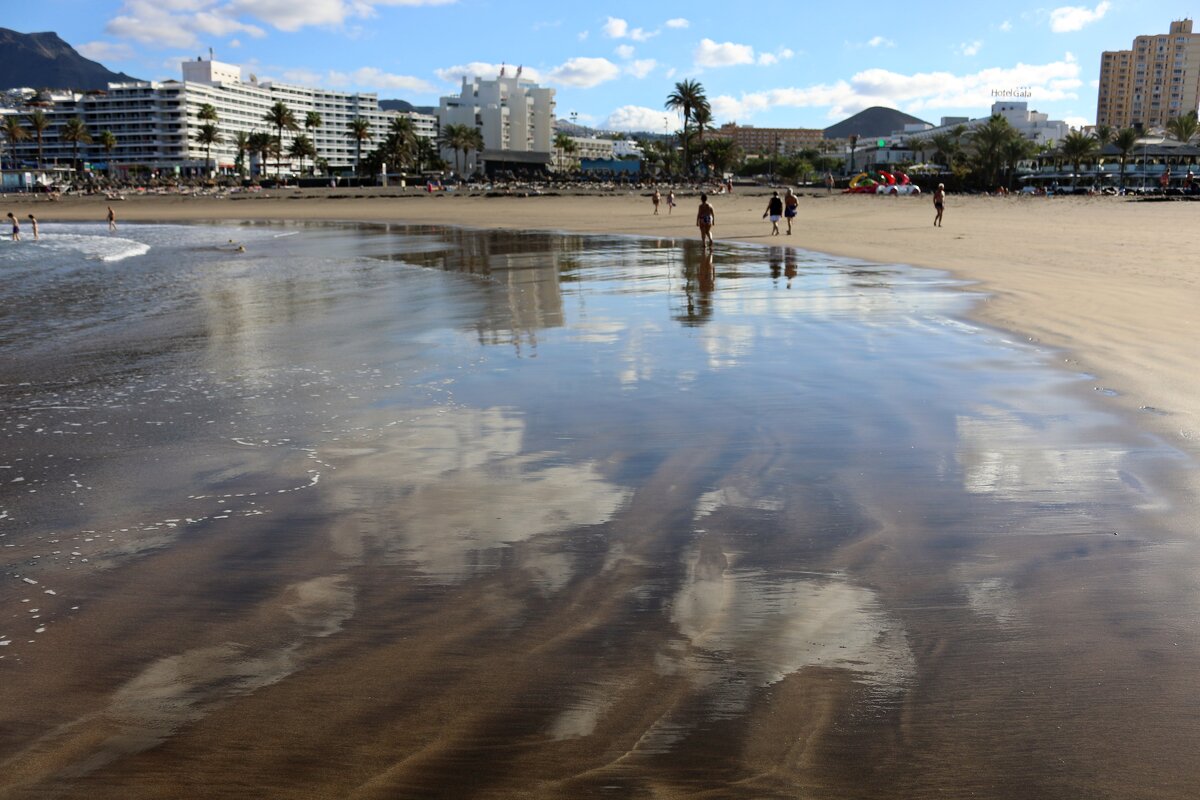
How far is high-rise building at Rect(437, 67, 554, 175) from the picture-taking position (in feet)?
586

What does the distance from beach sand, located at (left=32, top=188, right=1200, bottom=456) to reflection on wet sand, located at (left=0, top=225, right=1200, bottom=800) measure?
3.49 feet

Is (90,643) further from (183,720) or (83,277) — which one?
(83,277)

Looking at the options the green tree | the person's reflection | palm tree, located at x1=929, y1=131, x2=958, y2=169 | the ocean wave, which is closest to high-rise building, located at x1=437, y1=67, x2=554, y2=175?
palm tree, located at x1=929, y1=131, x2=958, y2=169

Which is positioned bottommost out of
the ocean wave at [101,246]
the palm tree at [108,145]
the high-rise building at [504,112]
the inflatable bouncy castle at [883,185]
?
the ocean wave at [101,246]

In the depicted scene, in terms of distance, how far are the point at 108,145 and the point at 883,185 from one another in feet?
421

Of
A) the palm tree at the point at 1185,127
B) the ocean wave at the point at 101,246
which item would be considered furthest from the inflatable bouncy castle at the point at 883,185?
the ocean wave at the point at 101,246

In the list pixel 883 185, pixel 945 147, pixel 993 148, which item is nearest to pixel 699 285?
pixel 883 185

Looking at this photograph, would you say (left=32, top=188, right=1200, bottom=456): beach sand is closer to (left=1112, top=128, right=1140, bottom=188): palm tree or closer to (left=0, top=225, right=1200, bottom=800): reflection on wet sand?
(left=0, top=225, right=1200, bottom=800): reflection on wet sand

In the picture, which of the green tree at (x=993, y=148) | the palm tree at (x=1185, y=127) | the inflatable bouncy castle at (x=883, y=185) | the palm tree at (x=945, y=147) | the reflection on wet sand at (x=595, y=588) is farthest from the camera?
the palm tree at (x=945, y=147)

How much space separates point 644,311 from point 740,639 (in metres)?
9.42

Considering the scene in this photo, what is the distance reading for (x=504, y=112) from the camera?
593 ft

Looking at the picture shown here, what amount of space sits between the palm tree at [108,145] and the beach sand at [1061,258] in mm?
99521

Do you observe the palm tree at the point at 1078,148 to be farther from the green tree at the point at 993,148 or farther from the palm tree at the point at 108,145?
the palm tree at the point at 108,145

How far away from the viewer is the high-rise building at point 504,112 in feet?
586
